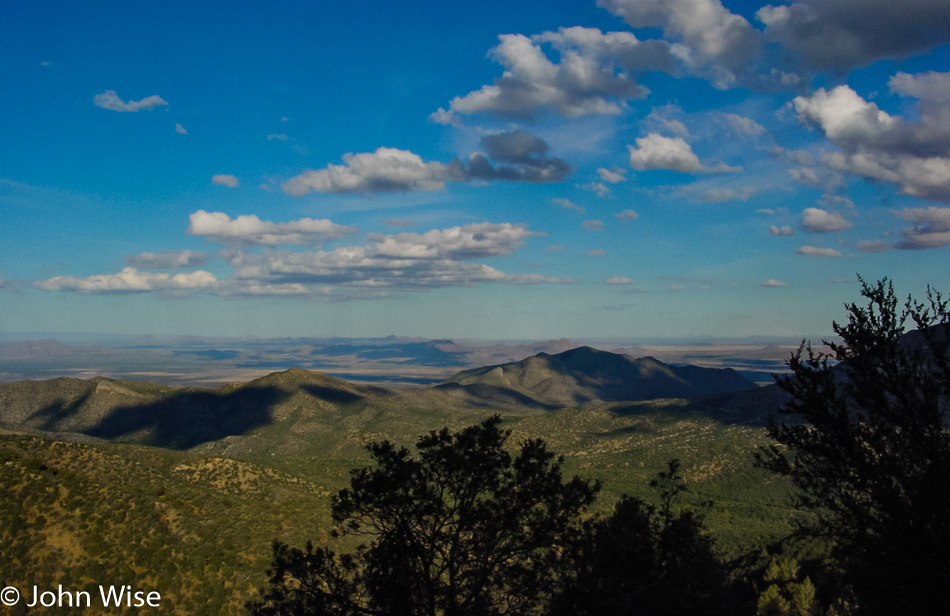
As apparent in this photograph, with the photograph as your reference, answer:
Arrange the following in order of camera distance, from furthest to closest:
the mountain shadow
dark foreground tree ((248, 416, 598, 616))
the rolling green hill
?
the mountain shadow, the rolling green hill, dark foreground tree ((248, 416, 598, 616))

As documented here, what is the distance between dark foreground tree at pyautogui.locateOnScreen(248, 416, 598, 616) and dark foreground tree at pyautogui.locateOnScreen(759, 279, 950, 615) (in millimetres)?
7736

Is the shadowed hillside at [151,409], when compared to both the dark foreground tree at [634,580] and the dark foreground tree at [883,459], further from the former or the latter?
the dark foreground tree at [883,459]

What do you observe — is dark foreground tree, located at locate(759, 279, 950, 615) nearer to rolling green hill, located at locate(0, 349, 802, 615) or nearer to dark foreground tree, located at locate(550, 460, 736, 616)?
dark foreground tree, located at locate(550, 460, 736, 616)

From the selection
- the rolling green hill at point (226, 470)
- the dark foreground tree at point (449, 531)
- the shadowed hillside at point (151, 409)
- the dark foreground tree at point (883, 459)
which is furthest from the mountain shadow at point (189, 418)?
the dark foreground tree at point (883, 459)

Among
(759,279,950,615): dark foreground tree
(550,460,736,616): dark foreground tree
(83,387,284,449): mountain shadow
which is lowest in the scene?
(83,387,284,449): mountain shadow

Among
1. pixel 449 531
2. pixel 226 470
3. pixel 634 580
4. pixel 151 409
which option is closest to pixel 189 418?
pixel 151 409

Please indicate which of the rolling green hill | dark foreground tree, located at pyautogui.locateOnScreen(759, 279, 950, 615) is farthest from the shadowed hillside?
Result: dark foreground tree, located at pyautogui.locateOnScreen(759, 279, 950, 615)

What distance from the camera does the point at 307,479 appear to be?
236 feet

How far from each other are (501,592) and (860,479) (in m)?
12.4

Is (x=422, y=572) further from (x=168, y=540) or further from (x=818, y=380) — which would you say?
(x=168, y=540)

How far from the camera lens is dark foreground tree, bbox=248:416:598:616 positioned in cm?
1842

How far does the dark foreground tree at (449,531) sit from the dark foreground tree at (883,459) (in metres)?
7.74

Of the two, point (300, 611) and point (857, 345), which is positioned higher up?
point (857, 345)

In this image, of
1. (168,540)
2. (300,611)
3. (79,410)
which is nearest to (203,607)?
(168,540)
